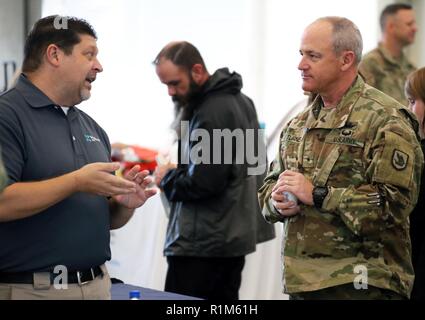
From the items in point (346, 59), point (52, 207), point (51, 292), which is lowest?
point (51, 292)

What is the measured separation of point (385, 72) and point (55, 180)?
341cm

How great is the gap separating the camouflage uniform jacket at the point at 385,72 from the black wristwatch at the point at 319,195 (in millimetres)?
2659

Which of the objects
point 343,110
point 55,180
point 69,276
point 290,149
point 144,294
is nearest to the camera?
point 55,180

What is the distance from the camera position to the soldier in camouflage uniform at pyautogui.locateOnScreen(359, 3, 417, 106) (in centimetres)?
513

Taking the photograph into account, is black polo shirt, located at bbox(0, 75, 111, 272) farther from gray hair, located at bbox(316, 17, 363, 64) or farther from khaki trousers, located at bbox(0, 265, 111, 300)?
gray hair, located at bbox(316, 17, 363, 64)

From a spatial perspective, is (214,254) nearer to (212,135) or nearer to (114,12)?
(212,135)

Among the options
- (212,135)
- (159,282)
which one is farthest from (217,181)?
(159,282)

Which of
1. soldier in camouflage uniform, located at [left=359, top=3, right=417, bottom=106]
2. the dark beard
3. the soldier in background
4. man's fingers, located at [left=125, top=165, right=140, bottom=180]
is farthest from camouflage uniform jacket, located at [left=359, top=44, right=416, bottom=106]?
man's fingers, located at [left=125, top=165, right=140, bottom=180]

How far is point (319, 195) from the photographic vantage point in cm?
254

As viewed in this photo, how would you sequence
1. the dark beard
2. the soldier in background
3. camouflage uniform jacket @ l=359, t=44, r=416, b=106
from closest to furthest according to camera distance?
the soldier in background < the dark beard < camouflage uniform jacket @ l=359, t=44, r=416, b=106

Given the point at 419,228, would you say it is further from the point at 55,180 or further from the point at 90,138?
the point at 55,180

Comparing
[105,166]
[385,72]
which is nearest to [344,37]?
[105,166]

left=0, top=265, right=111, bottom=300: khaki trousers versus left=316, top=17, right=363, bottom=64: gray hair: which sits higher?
left=316, top=17, right=363, bottom=64: gray hair

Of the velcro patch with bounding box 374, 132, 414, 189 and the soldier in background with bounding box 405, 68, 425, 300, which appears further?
the soldier in background with bounding box 405, 68, 425, 300
